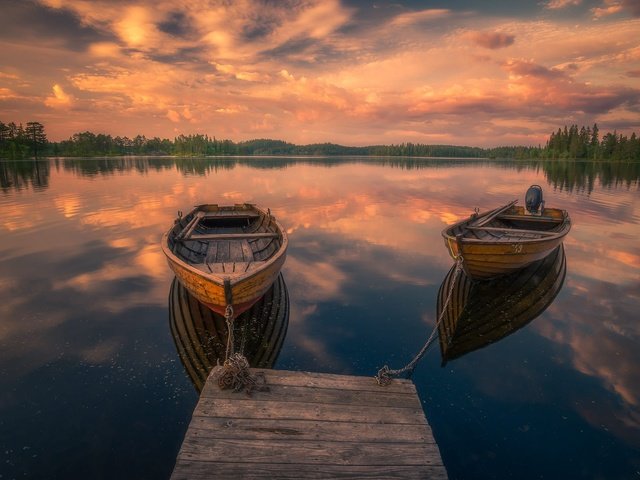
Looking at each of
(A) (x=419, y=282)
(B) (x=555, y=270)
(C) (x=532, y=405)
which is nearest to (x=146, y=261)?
(A) (x=419, y=282)

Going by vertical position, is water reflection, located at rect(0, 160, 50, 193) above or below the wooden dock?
above

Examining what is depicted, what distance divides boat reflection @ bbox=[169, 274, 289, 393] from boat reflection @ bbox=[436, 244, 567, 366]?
15.5 feet

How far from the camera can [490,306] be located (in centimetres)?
1120

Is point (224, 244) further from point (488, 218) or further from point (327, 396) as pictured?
point (488, 218)

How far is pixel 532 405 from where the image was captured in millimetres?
7176

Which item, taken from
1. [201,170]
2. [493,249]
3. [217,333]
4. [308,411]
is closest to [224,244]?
[217,333]

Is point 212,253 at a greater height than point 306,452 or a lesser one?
greater

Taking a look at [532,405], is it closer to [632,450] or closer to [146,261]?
[632,450]

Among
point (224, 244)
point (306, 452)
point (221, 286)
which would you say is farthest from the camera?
point (224, 244)

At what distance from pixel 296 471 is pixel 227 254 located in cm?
844

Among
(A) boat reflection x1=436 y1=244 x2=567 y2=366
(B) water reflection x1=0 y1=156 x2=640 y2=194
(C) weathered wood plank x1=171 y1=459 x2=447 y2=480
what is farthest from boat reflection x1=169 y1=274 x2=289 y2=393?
(B) water reflection x1=0 y1=156 x2=640 y2=194

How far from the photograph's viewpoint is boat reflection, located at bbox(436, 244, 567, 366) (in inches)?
373

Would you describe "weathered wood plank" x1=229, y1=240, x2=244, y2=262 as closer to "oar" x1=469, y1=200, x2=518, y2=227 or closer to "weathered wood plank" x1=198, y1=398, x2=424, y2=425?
"weathered wood plank" x1=198, y1=398, x2=424, y2=425

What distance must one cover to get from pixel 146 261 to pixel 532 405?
15430 millimetres
